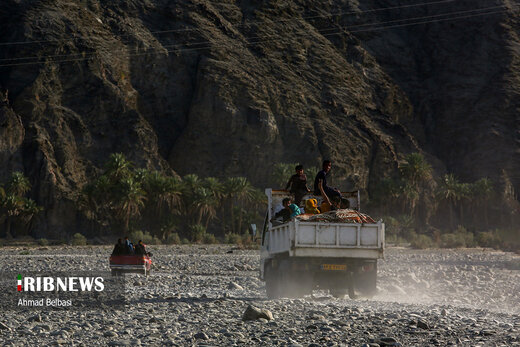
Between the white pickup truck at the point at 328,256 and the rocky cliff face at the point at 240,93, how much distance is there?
236 ft

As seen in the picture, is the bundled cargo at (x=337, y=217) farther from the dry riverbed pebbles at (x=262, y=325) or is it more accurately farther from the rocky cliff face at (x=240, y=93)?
the rocky cliff face at (x=240, y=93)

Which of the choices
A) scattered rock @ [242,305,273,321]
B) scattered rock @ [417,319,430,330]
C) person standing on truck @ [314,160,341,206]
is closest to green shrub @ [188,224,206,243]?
person standing on truck @ [314,160,341,206]

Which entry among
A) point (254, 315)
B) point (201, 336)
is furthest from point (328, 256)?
point (201, 336)

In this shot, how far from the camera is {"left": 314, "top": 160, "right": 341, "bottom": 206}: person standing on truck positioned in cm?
1788

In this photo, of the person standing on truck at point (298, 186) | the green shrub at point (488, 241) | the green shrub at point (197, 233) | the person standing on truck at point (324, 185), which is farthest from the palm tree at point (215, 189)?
the person standing on truck at point (324, 185)

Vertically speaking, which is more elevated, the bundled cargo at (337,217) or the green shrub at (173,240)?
the bundled cargo at (337,217)

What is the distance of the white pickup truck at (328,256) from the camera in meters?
16.8

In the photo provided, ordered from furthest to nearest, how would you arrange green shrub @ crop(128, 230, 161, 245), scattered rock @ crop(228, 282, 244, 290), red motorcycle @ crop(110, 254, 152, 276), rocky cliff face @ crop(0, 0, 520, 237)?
rocky cliff face @ crop(0, 0, 520, 237), green shrub @ crop(128, 230, 161, 245), red motorcycle @ crop(110, 254, 152, 276), scattered rock @ crop(228, 282, 244, 290)

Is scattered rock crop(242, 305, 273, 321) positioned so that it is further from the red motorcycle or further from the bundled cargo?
the red motorcycle

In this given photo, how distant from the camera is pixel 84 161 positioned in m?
91.9

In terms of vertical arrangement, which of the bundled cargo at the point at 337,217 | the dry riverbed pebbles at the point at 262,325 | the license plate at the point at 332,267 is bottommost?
the dry riverbed pebbles at the point at 262,325

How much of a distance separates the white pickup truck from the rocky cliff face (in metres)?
71.9

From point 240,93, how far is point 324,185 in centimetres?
8280

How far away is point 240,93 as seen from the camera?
330 feet
